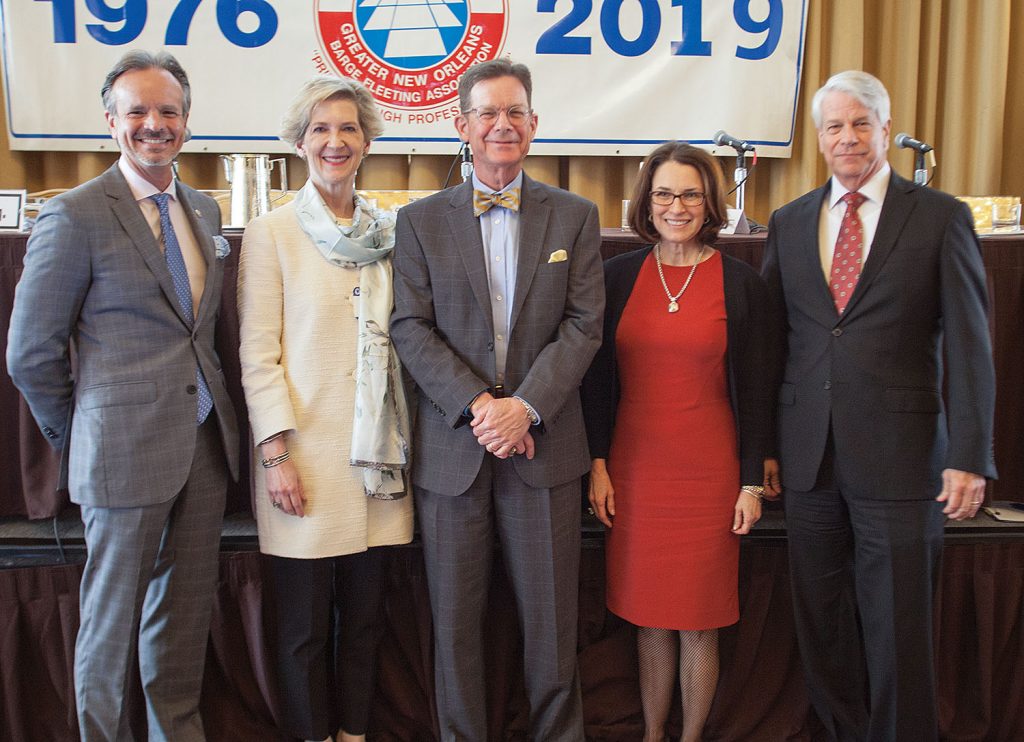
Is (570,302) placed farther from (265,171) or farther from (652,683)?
(265,171)

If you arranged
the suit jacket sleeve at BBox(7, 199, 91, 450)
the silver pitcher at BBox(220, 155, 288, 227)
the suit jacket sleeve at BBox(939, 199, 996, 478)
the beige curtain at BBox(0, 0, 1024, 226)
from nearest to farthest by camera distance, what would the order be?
the suit jacket sleeve at BBox(7, 199, 91, 450), the suit jacket sleeve at BBox(939, 199, 996, 478), the silver pitcher at BBox(220, 155, 288, 227), the beige curtain at BBox(0, 0, 1024, 226)

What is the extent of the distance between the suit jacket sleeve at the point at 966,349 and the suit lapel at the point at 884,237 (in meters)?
0.09

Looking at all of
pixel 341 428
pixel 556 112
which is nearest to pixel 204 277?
pixel 341 428

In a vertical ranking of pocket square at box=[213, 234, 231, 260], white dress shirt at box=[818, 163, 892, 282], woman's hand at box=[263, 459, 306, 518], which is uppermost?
white dress shirt at box=[818, 163, 892, 282]

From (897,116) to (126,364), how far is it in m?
3.26

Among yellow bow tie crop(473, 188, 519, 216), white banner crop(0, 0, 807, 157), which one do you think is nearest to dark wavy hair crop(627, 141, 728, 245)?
yellow bow tie crop(473, 188, 519, 216)

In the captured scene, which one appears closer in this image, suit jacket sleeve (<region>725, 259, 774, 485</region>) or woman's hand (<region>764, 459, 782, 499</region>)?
suit jacket sleeve (<region>725, 259, 774, 485</region>)

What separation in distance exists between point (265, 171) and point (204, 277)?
859 mm

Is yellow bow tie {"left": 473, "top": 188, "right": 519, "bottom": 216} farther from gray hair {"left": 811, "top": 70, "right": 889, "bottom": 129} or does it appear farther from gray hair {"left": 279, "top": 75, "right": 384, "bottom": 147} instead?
gray hair {"left": 811, "top": 70, "right": 889, "bottom": 129}

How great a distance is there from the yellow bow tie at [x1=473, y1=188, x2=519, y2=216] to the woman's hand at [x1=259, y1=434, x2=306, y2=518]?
0.64m

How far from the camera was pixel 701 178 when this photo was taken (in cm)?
203

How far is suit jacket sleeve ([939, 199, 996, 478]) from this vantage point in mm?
1832

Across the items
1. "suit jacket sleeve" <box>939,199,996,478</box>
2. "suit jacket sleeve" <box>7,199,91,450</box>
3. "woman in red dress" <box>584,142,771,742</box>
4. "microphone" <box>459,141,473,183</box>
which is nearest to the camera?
"suit jacket sleeve" <box>7,199,91,450</box>

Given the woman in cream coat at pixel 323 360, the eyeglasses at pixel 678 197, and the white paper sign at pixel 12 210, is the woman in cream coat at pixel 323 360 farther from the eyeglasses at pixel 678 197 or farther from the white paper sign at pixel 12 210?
the white paper sign at pixel 12 210
